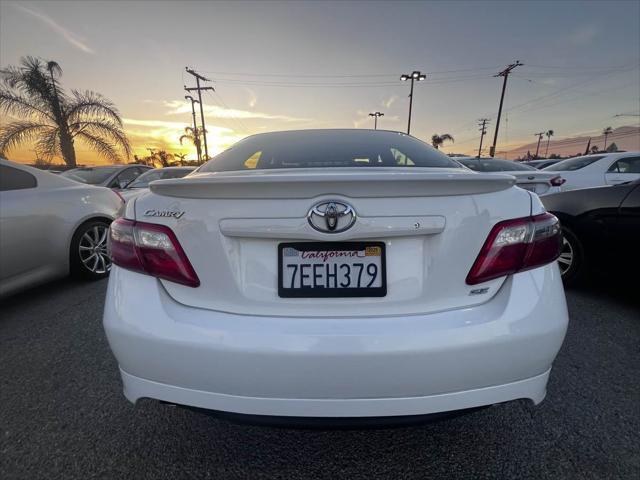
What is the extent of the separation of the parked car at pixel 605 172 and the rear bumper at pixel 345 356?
662 cm

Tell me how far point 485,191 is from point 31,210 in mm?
3551

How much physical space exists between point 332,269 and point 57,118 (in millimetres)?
16149

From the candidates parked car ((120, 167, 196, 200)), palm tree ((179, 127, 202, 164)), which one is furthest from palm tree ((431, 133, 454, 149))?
parked car ((120, 167, 196, 200))

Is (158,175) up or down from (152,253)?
down

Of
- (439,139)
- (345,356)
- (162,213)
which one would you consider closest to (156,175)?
(162,213)

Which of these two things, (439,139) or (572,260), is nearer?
(572,260)

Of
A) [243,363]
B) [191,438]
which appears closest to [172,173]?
[191,438]

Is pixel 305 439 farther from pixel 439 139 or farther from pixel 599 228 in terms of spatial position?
pixel 439 139

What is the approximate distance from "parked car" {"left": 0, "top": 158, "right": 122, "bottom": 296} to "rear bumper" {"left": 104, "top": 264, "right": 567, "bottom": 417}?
8.08 feet

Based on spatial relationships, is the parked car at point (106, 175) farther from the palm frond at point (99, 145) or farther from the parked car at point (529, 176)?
the palm frond at point (99, 145)

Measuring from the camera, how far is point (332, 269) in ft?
3.76

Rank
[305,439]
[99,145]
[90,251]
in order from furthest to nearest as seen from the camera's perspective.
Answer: [99,145] < [90,251] < [305,439]

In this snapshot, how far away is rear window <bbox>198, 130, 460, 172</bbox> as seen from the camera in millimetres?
1837

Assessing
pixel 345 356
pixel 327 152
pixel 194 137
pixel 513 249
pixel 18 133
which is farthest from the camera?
pixel 194 137
